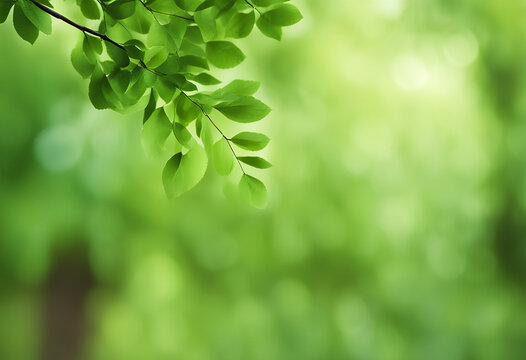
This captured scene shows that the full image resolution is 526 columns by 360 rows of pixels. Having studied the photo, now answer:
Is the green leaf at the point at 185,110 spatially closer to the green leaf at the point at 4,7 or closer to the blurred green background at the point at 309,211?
the green leaf at the point at 4,7

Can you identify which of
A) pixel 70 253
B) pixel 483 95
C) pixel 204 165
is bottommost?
pixel 70 253

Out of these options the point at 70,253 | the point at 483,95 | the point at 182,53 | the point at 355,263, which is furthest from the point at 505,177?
the point at 182,53

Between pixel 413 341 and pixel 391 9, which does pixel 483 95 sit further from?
pixel 413 341

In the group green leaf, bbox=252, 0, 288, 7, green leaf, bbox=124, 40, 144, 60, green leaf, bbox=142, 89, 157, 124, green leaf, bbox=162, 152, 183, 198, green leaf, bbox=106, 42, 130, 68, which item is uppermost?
green leaf, bbox=252, 0, 288, 7

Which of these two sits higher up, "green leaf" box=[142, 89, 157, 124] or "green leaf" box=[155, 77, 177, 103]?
"green leaf" box=[155, 77, 177, 103]

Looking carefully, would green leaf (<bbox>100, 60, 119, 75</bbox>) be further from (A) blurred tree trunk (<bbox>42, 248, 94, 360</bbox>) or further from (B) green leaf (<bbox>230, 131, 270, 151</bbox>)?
(A) blurred tree trunk (<bbox>42, 248, 94, 360</bbox>)

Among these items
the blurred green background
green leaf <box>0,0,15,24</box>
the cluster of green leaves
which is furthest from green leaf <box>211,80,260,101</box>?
the blurred green background
